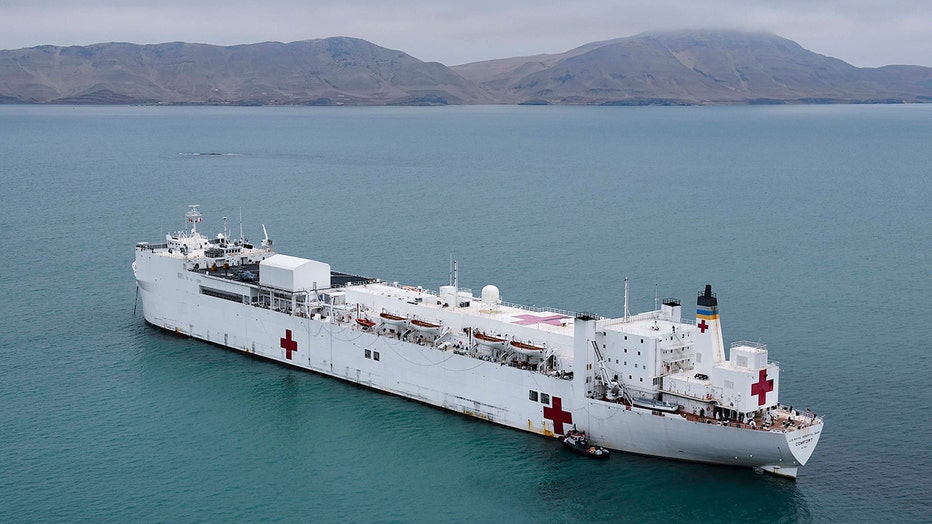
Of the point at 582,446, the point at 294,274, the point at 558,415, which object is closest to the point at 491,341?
the point at 558,415

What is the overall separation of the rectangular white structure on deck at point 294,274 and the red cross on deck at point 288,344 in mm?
1996

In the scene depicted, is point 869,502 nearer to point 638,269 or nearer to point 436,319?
point 436,319

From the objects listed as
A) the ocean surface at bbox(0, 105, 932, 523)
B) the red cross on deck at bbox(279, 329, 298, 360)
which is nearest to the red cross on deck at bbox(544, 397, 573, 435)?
the ocean surface at bbox(0, 105, 932, 523)

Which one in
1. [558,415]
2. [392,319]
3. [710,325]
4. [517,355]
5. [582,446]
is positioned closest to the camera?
[582,446]

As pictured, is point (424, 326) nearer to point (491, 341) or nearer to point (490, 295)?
point (490, 295)

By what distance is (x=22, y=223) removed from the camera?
2884 inches

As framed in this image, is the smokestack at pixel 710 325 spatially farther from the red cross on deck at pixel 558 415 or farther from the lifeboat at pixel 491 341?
the lifeboat at pixel 491 341

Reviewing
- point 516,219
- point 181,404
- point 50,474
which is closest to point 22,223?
point 516,219

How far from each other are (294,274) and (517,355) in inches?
470

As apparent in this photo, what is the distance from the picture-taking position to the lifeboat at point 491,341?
37.3 metres

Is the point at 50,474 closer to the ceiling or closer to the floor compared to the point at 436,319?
closer to the floor

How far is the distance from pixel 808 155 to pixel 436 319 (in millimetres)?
106116

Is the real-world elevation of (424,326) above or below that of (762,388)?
above

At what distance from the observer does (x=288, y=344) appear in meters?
44.2
